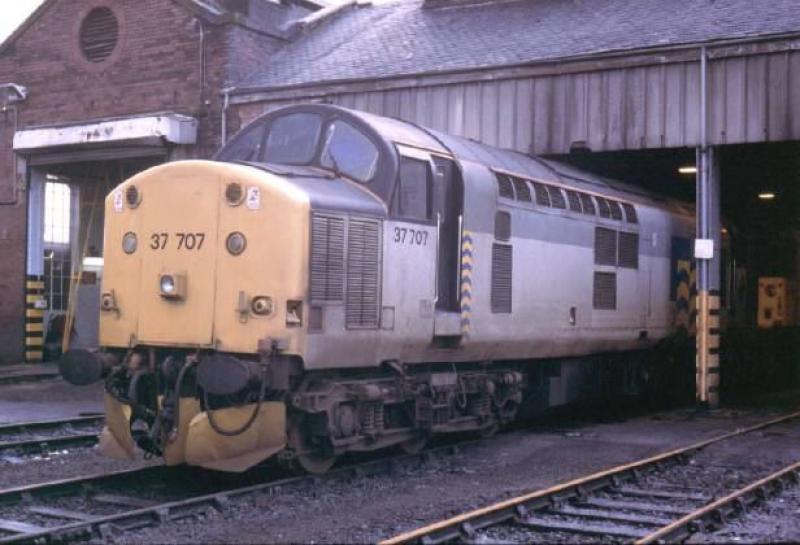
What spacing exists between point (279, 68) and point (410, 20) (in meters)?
3.49

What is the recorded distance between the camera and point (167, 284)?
9.16 m

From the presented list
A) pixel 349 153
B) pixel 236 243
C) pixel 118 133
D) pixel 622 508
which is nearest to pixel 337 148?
pixel 349 153

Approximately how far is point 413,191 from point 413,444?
2.60m

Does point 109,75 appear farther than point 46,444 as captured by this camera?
Yes

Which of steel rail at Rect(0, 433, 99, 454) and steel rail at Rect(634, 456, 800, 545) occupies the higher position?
steel rail at Rect(634, 456, 800, 545)

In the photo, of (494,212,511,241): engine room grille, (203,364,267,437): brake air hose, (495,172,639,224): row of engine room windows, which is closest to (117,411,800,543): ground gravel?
(203,364,267,437): brake air hose

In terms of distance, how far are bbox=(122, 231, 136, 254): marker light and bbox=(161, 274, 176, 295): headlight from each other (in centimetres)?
57

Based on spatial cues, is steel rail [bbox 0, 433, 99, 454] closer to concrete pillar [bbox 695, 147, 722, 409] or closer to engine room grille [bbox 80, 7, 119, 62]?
concrete pillar [bbox 695, 147, 722, 409]

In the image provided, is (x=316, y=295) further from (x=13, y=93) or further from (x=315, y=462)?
(x=13, y=93)

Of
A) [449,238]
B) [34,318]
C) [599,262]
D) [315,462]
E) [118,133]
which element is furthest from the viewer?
[34,318]

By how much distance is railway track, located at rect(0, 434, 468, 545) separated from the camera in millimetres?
7598

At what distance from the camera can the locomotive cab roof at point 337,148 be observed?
31.7 feet

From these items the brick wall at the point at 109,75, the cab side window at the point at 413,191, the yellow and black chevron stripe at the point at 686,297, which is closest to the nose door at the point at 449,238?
the cab side window at the point at 413,191

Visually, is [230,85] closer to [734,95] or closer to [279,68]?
[279,68]
